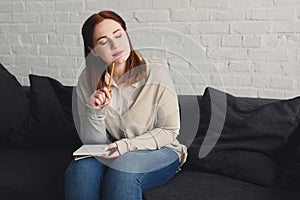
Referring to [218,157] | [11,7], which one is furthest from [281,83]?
[11,7]

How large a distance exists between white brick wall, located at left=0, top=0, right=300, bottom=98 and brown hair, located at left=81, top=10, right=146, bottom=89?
1.06 feet

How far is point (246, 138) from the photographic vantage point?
1747mm

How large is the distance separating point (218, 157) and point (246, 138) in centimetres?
13

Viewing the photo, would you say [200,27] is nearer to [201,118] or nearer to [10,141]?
[201,118]

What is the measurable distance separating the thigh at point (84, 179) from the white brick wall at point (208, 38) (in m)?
0.53

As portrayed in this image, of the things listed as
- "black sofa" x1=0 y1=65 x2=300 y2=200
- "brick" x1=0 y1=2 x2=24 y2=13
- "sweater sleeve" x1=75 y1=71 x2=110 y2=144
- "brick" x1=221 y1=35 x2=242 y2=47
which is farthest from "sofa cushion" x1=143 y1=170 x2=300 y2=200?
"brick" x1=0 y1=2 x2=24 y2=13

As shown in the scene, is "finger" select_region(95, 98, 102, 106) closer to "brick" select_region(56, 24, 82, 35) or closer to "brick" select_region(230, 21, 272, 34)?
"brick" select_region(230, 21, 272, 34)

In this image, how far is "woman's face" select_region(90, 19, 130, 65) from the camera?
1.52 metres

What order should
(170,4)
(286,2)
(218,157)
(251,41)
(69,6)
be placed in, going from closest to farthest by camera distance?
1. (218,157)
2. (286,2)
3. (251,41)
4. (170,4)
5. (69,6)

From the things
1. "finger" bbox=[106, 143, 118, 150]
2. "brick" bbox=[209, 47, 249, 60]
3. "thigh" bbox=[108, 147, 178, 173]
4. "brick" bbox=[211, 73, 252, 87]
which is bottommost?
"thigh" bbox=[108, 147, 178, 173]

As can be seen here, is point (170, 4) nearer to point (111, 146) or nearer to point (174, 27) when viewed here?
point (174, 27)

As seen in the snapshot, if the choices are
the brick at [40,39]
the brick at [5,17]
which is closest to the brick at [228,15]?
the brick at [40,39]

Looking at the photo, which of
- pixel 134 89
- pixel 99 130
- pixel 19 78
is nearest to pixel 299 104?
pixel 134 89

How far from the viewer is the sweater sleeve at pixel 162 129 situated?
159 cm
